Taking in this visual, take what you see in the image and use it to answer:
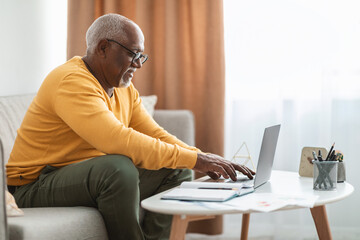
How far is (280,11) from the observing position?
2.76 meters

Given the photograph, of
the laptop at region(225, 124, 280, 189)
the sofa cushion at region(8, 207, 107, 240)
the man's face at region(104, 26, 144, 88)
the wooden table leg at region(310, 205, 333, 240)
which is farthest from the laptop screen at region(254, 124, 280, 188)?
the man's face at region(104, 26, 144, 88)

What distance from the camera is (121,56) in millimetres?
2092

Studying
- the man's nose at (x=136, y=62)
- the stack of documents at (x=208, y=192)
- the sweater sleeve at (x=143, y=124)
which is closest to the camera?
the stack of documents at (x=208, y=192)

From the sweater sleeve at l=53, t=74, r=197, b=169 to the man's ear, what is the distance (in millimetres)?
253

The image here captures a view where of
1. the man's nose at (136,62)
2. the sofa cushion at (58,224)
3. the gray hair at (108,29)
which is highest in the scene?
the gray hair at (108,29)

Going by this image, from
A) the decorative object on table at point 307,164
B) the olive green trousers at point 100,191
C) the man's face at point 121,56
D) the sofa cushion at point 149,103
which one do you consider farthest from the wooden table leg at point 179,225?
the sofa cushion at point 149,103

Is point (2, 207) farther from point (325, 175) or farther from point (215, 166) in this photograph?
point (325, 175)

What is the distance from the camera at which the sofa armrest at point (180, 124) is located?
8.54 ft

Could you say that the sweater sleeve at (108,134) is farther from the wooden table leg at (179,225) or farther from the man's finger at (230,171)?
the wooden table leg at (179,225)

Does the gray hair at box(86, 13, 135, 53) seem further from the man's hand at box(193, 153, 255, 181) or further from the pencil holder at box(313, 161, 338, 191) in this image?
the pencil holder at box(313, 161, 338, 191)

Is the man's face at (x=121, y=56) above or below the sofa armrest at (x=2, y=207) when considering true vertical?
above

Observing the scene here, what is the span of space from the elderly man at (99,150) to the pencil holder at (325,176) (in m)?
0.26

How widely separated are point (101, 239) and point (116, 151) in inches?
11.6

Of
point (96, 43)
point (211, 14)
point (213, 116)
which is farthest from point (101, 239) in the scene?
point (211, 14)
